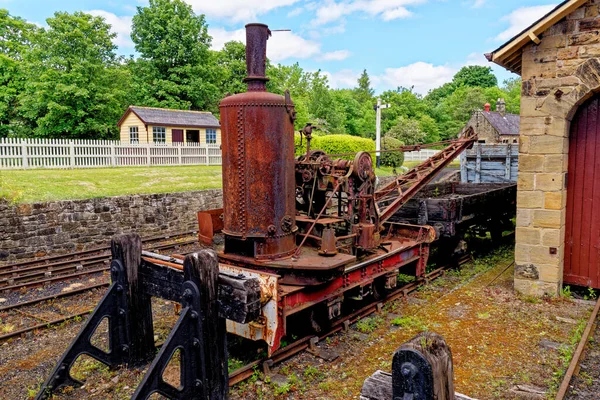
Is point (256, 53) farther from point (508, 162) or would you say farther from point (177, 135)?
point (177, 135)

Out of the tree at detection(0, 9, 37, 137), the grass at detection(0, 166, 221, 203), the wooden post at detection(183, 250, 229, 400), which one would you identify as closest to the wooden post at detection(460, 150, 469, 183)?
the grass at detection(0, 166, 221, 203)

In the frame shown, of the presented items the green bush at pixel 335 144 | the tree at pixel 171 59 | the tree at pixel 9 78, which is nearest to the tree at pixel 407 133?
the tree at pixel 171 59

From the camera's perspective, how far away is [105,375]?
204 inches

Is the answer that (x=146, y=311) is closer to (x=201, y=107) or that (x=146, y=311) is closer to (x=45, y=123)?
(x=45, y=123)

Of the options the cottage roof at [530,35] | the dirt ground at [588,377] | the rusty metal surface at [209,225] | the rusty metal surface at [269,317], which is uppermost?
the cottage roof at [530,35]

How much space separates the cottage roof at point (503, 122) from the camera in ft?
140

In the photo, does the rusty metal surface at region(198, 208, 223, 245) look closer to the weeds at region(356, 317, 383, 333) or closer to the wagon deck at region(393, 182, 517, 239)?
the weeds at region(356, 317, 383, 333)

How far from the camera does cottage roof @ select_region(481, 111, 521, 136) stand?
→ 1686 inches

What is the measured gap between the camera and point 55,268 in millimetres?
10078

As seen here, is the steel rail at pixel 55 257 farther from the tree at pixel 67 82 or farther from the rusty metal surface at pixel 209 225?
the tree at pixel 67 82

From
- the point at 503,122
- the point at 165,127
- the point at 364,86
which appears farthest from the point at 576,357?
the point at 364,86

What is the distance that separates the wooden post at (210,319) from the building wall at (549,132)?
20.6ft

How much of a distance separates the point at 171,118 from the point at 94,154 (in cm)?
1084

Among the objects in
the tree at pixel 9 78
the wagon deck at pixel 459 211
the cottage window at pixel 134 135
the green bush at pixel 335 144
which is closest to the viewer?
the wagon deck at pixel 459 211
